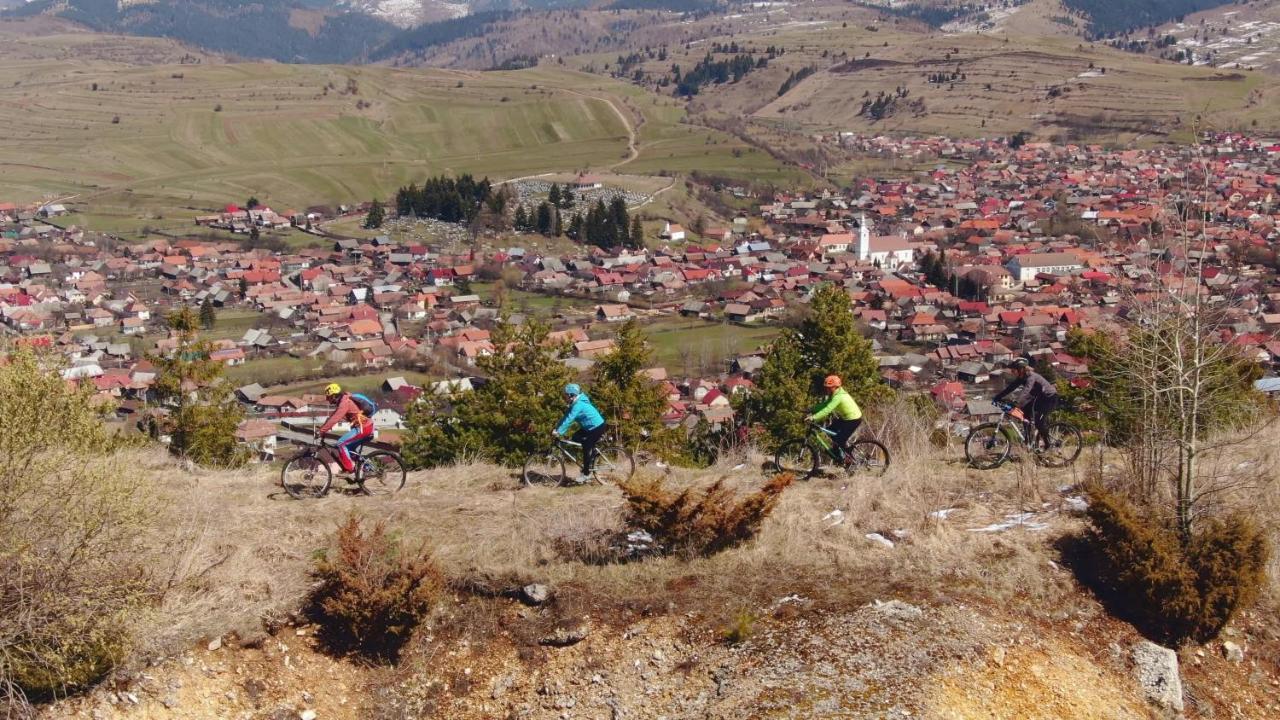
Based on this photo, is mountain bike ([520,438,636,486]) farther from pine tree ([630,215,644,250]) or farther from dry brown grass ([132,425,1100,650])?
pine tree ([630,215,644,250])

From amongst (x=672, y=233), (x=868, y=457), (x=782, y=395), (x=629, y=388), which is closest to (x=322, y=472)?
(x=868, y=457)

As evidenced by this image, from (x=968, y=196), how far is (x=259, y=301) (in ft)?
253

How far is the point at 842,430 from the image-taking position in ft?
33.6

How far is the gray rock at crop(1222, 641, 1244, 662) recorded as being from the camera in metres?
7.19

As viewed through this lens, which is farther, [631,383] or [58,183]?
[58,183]

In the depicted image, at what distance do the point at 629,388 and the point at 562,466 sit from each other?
26.2ft

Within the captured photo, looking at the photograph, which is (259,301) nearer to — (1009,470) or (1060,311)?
(1060,311)

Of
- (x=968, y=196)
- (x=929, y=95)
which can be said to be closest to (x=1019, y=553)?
(x=968, y=196)

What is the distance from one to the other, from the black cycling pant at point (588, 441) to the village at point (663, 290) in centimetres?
2292

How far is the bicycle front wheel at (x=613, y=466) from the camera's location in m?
10.8

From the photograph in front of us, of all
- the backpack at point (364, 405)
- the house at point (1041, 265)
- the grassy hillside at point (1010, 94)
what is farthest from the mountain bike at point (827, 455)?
the grassy hillside at point (1010, 94)

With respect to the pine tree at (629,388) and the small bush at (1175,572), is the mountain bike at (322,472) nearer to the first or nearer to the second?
the small bush at (1175,572)

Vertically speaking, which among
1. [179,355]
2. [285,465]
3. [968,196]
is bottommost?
[968,196]

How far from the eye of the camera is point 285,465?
10.7m
